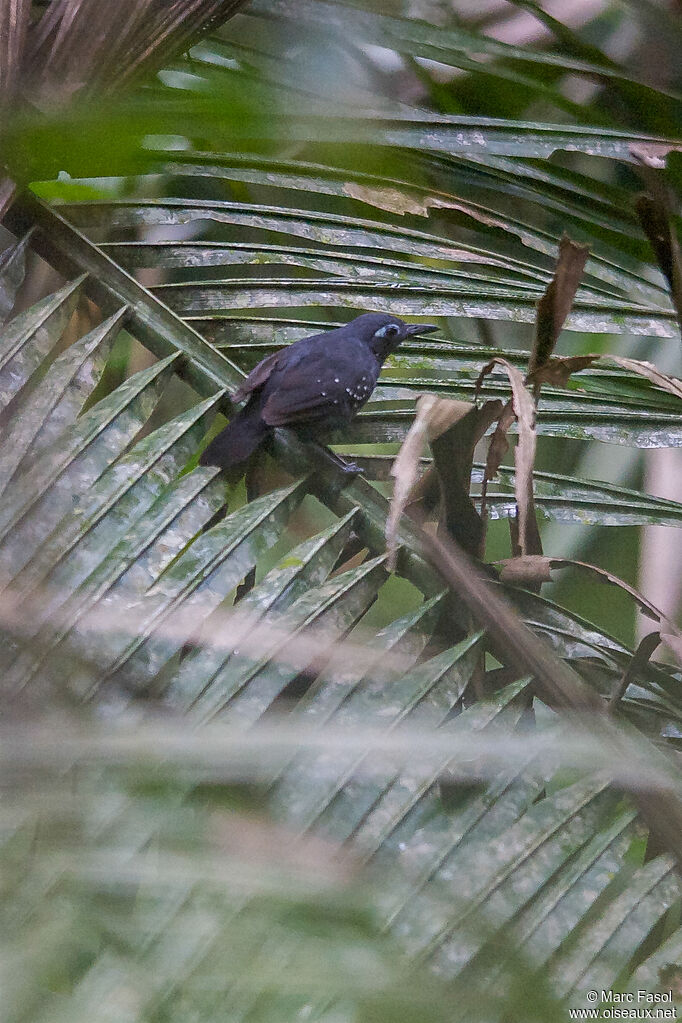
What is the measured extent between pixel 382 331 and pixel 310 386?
0.33 metres

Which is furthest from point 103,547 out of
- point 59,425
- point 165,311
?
point 165,311

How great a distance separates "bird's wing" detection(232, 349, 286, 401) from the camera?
1.49 metres

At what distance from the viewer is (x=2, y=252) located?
145cm

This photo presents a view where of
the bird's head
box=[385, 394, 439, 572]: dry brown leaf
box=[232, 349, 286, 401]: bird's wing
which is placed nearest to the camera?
box=[385, 394, 439, 572]: dry brown leaf

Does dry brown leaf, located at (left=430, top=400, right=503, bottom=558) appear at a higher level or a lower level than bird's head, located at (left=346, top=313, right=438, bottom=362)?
lower

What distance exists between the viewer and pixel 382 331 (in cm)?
193

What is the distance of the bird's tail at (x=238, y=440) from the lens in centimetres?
138

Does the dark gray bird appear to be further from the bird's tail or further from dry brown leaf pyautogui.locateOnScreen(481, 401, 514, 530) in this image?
dry brown leaf pyautogui.locateOnScreen(481, 401, 514, 530)

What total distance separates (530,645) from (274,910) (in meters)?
0.83

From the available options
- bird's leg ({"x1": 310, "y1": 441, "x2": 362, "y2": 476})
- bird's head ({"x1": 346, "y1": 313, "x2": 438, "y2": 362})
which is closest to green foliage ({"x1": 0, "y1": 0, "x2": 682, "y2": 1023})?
bird's leg ({"x1": 310, "y1": 441, "x2": 362, "y2": 476})

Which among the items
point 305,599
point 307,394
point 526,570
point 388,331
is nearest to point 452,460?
point 526,570

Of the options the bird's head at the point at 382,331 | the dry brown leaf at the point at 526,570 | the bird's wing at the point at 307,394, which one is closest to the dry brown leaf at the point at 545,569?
the dry brown leaf at the point at 526,570

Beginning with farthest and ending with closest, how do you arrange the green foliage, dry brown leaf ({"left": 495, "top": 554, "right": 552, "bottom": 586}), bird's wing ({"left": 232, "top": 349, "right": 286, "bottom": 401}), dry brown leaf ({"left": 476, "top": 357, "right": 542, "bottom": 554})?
bird's wing ({"left": 232, "top": 349, "right": 286, "bottom": 401}) < dry brown leaf ({"left": 495, "top": 554, "right": 552, "bottom": 586}) < dry brown leaf ({"left": 476, "top": 357, "right": 542, "bottom": 554}) < the green foliage

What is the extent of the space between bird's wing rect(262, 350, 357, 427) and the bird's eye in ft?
0.61
